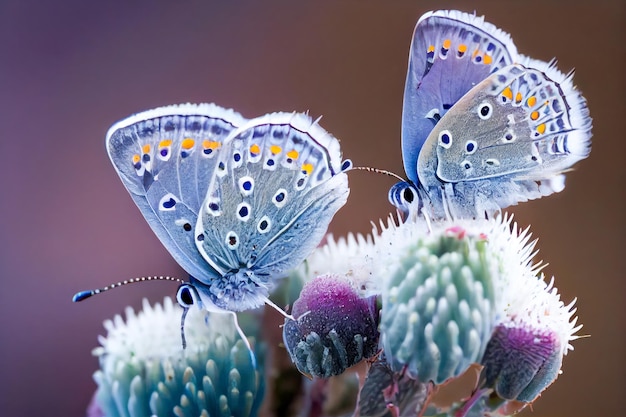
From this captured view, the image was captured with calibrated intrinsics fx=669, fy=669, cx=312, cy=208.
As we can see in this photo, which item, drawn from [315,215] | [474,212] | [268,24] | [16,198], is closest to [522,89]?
[474,212]

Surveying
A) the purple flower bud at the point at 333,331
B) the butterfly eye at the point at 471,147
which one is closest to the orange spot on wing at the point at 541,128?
the butterfly eye at the point at 471,147

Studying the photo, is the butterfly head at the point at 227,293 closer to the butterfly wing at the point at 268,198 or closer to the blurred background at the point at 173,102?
the butterfly wing at the point at 268,198

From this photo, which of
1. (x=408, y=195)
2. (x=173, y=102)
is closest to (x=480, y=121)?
(x=408, y=195)

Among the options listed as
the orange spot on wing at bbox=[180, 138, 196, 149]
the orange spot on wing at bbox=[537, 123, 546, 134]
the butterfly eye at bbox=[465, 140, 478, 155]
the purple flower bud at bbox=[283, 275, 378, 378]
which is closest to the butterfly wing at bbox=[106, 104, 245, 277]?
the orange spot on wing at bbox=[180, 138, 196, 149]

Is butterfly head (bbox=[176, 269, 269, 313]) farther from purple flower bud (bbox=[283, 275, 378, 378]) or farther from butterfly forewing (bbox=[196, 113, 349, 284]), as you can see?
purple flower bud (bbox=[283, 275, 378, 378])

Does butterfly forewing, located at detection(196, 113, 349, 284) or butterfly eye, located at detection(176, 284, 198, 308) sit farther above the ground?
butterfly forewing, located at detection(196, 113, 349, 284)

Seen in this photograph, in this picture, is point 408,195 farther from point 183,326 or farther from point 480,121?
point 183,326
